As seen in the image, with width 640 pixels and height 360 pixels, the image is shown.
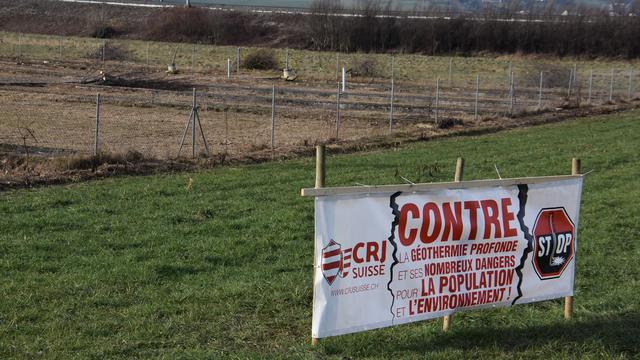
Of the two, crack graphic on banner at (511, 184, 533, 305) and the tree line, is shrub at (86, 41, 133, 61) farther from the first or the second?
crack graphic on banner at (511, 184, 533, 305)

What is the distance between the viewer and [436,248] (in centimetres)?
691

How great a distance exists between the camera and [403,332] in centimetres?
743

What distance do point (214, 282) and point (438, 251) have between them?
9.15ft

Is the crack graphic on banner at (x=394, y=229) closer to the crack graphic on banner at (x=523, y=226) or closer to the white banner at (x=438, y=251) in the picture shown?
the white banner at (x=438, y=251)

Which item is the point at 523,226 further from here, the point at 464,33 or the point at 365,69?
the point at 464,33

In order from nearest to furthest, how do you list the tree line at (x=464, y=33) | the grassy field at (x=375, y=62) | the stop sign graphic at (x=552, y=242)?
the stop sign graphic at (x=552, y=242)
the grassy field at (x=375, y=62)
the tree line at (x=464, y=33)

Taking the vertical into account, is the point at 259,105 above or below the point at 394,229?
below

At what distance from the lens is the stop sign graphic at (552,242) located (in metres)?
7.45

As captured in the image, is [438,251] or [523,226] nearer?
[438,251]

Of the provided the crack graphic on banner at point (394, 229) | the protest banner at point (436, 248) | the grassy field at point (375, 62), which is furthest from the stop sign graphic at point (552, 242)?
the grassy field at point (375, 62)

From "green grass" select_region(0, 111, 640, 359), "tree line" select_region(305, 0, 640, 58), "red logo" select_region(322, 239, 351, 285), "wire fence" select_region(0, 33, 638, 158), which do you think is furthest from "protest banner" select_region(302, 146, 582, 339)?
"tree line" select_region(305, 0, 640, 58)

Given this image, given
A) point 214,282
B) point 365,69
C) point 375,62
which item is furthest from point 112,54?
point 214,282

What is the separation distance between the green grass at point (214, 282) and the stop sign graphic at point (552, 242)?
1.68 ft

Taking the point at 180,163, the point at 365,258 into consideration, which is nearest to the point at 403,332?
the point at 365,258
